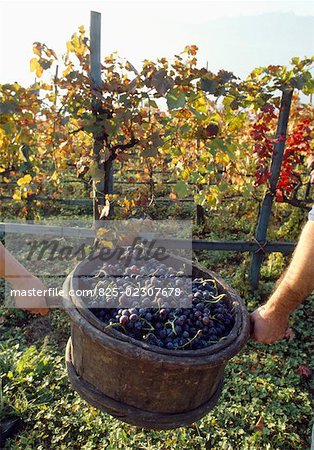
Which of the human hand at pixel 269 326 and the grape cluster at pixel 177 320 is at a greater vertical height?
the grape cluster at pixel 177 320

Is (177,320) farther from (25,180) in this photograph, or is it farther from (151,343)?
(25,180)

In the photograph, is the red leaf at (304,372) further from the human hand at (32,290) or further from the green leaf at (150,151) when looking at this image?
the human hand at (32,290)

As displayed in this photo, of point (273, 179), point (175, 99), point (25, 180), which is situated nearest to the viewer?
point (175, 99)

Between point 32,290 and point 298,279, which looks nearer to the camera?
point 298,279

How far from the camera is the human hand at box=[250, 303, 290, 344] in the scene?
62.6 inches

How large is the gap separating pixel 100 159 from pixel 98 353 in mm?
1045

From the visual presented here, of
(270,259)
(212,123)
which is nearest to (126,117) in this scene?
(212,123)

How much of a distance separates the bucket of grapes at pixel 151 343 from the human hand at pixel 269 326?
120mm

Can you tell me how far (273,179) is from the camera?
3.82 metres

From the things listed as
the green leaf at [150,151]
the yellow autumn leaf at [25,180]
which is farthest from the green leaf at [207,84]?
the yellow autumn leaf at [25,180]

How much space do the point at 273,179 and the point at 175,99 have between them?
210cm

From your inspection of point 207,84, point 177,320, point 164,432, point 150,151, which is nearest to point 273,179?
point 207,84

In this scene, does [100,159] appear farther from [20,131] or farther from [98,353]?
[98,353]

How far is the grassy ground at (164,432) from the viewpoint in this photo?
240cm
